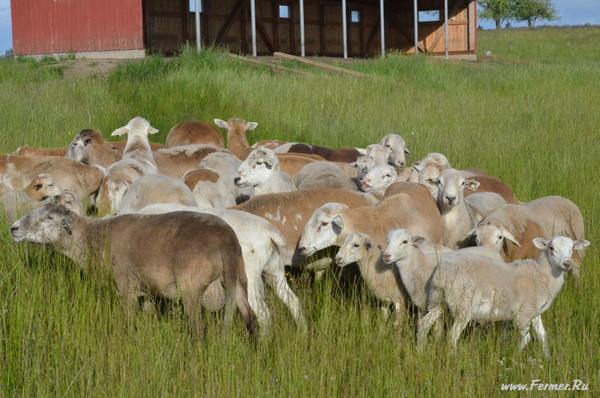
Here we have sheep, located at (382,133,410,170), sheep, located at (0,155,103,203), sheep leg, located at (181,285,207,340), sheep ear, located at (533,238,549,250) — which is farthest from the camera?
sheep, located at (382,133,410,170)

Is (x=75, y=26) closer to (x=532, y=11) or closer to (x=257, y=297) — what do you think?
(x=257, y=297)

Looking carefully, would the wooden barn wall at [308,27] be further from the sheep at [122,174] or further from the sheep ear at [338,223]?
the sheep ear at [338,223]

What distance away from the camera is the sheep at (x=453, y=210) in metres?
8.77

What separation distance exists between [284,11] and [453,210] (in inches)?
1179

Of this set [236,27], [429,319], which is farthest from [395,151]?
[236,27]

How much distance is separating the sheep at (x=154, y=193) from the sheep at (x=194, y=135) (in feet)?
14.3

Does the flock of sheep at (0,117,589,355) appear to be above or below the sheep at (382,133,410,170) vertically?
below

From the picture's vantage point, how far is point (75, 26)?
3100 centimetres

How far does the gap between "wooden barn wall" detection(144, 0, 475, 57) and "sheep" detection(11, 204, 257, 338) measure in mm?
24456

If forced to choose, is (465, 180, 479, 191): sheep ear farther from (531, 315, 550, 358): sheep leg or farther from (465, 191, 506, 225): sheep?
(531, 315, 550, 358): sheep leg

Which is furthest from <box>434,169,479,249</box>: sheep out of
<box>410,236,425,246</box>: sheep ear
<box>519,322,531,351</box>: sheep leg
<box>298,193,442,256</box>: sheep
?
<box>519,322,531,351</box>: sheep leg

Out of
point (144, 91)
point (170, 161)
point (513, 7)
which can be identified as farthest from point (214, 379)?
point (513, 7)

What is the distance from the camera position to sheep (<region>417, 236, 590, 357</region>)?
6594 mm

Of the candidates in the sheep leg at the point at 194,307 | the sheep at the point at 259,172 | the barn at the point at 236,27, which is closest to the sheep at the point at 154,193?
the sheep at the point at 259,172
